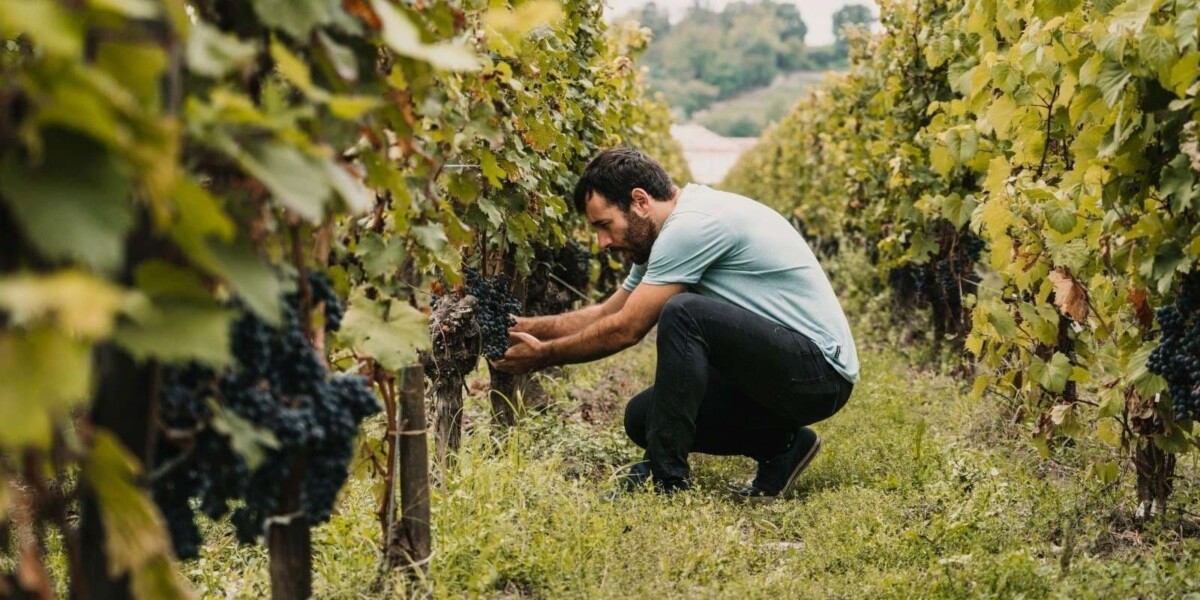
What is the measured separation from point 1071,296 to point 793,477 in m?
1.35

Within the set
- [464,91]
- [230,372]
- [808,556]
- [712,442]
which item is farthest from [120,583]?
[712,442]

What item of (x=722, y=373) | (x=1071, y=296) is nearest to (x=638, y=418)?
(x=722, y=373)

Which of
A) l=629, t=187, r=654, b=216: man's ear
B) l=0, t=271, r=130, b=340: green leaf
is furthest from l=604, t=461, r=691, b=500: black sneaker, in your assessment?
l=0, t=271, r=130, b=340: green leaf

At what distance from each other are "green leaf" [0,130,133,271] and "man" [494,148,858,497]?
3083 mm

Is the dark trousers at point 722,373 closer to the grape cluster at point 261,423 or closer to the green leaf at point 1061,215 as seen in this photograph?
the green leaf at point 1061,215

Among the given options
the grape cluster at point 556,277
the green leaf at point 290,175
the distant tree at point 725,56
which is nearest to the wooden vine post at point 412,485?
the green leaf at point 290,175

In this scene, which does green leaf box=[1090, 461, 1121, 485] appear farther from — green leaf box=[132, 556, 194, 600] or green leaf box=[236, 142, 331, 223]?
green leaf box=[132, 556, 194, 600]

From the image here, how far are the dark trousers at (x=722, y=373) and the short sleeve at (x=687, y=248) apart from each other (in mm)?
117

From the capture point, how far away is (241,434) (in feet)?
5.65

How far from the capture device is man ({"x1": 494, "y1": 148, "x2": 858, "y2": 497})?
4.38 m

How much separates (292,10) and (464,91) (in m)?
1.60

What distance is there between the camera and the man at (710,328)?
438 centimetres

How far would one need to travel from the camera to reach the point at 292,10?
5.43ft

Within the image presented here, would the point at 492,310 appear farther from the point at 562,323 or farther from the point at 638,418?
the point at 638,418
